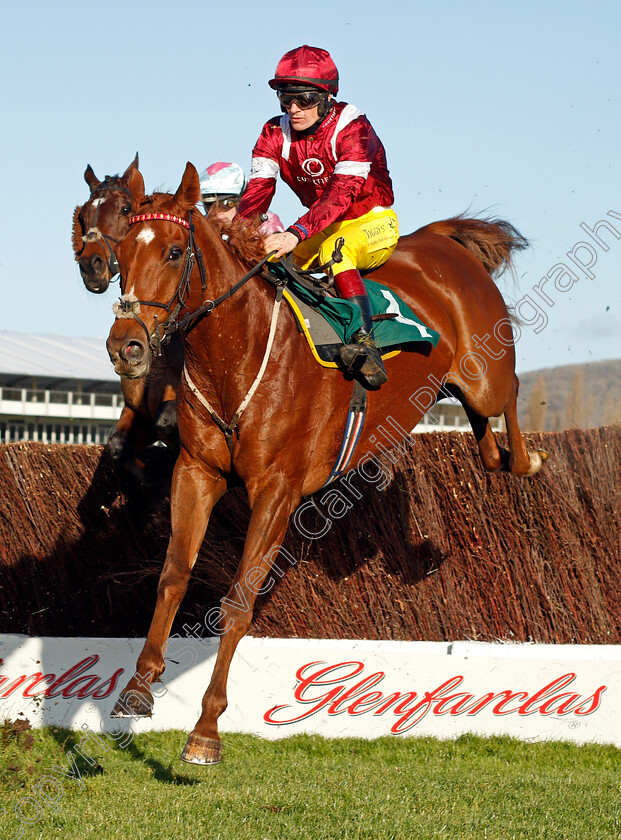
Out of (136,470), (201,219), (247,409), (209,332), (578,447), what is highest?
(201,219)

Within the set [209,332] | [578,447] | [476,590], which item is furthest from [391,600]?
[209,332]

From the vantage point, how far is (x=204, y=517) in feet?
14.0

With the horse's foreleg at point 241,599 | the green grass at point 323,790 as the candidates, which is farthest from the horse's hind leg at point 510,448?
the horse's foreleg at point 241,599

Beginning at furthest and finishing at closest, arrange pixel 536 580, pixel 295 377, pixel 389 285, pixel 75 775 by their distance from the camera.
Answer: pixel 536 580 < pixel 389 285 < pixel 75 775 < pixel 295 377

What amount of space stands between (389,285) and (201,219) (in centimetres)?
168

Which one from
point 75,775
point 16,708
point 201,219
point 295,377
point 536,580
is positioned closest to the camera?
point 201,219

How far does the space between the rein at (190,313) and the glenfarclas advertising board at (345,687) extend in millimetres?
2254

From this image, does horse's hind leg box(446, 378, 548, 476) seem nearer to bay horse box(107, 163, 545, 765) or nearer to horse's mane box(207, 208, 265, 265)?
bay horse box(107, 163, 545, 765)

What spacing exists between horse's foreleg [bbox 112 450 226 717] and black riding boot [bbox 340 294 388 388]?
0.88 m

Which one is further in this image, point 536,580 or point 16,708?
point 536,580

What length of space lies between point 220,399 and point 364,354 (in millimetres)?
805

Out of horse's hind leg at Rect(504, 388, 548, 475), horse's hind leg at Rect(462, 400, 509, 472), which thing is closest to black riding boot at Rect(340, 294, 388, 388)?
horse's hind leg at Rect(462, 400, 509, 472)

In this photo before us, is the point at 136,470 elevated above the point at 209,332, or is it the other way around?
the point at 209,332

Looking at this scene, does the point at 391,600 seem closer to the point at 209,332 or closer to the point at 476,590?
the point at 476,590
